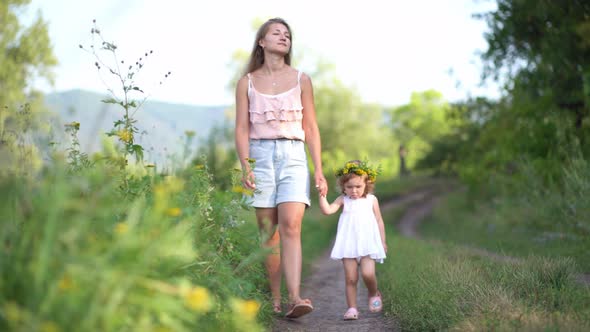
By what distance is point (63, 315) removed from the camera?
7.26 feet

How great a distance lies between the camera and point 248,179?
539 cm

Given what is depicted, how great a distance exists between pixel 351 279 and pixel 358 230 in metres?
0.44

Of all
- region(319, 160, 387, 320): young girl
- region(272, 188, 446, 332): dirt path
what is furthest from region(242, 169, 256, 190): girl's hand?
region(272, 188, 446, 332): dirt path

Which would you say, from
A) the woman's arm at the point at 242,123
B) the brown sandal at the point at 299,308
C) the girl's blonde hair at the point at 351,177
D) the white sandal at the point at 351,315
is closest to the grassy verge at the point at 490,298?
the white sandal at the point at 351,315

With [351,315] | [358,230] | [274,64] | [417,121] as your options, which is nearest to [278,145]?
[274,64]

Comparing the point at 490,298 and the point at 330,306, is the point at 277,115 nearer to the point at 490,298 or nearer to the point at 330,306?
the point at 330,306

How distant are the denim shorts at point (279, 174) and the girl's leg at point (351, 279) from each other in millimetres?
740

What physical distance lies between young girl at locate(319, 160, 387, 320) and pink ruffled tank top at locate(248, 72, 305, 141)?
25.9 inches

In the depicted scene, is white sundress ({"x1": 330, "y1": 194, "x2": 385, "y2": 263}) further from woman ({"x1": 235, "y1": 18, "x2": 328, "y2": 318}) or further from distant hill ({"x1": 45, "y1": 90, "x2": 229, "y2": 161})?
distant hill ({"x1": 45, "y1": 90, "x2": 229, "y2": 161})

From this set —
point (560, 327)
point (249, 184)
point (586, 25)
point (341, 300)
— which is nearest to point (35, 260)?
point (560, 327)

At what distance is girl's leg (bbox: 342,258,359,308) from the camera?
5797 millimetres

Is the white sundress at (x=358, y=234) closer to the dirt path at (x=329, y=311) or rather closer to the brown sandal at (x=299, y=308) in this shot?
the dirt path at (x=329, y=311)

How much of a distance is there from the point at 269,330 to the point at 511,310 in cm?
173

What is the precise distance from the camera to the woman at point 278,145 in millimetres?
5574
